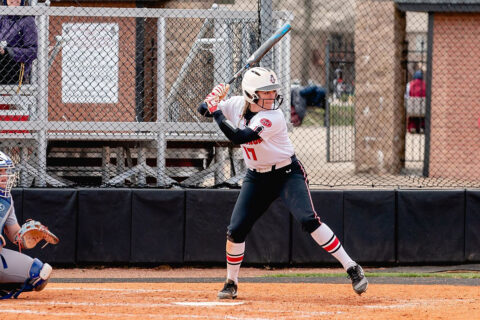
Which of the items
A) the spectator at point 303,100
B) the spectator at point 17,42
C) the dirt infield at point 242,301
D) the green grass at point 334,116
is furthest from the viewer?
the spectator at point 303,100

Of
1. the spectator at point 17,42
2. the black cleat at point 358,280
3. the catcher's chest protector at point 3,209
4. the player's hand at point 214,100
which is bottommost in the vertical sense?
the black cleat at point 358,280

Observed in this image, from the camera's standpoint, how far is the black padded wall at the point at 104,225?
10133 millimetres

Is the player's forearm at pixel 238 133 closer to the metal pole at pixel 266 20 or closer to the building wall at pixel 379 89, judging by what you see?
the metal pole at pixel 266 20

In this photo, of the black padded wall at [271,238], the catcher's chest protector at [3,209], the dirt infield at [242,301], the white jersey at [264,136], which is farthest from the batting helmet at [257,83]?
the black padded wall at [271,238]

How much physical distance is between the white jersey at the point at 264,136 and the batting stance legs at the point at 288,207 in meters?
0.11

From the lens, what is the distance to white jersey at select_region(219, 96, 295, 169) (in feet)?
24.7

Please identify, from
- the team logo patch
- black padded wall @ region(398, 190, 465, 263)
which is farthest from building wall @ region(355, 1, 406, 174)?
the team logo patch

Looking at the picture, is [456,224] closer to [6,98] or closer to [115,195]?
[115,195]

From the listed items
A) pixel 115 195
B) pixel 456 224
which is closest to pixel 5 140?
pixel 115 195

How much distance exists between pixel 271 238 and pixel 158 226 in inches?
47.0

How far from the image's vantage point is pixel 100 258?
33.3 ft

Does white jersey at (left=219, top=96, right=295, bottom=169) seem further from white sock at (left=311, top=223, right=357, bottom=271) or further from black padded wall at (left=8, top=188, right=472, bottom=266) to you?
black padded wall at (left=8, top=188, right=472, bottom=266)

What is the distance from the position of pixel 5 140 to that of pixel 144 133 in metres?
1.48

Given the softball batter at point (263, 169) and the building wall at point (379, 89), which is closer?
the softball batter at point (263, 169)
